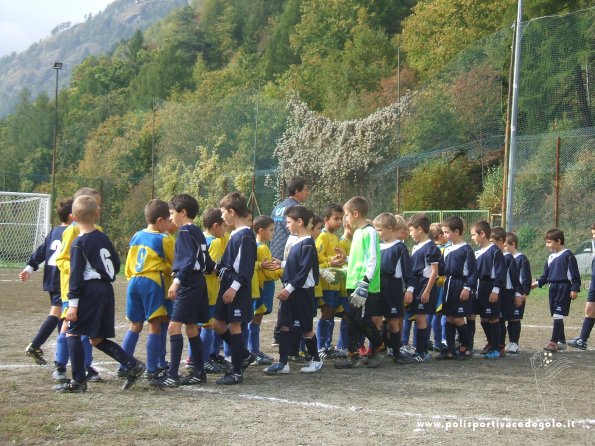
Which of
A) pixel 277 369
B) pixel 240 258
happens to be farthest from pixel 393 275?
pixel 240 258

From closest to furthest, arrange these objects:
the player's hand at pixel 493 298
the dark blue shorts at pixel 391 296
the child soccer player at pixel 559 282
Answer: the dark blue shorts at pixel 391 296 < the player's hand at pixel 493 298 < the child soccer player at pixel 559 282

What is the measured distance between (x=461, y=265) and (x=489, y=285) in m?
0.60

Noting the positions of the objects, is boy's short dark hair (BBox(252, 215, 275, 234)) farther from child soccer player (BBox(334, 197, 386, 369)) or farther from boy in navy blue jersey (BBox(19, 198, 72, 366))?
boy in navy blue jersey (BBox(19, 198, 72, 366))

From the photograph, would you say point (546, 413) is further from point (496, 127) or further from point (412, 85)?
point (412, 85)

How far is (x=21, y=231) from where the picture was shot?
1150 inches

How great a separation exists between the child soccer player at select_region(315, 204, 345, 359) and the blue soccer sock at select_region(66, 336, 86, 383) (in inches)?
136

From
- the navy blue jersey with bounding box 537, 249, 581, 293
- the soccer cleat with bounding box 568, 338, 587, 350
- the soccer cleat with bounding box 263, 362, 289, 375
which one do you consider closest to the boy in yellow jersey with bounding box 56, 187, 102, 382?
the soccer cleat with bounding box 263, 362, 289, 375

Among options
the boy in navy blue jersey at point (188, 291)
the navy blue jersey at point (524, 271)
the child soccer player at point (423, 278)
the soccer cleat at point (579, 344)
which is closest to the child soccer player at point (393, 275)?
the child soccer player at point (423, 278)

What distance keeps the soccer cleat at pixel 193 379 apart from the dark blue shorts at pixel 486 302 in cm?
425

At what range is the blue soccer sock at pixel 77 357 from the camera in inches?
293

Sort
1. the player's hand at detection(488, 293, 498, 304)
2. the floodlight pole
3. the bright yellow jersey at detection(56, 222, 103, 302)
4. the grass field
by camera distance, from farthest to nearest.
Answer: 1. the floodlight pole
2. the player's hand at detection(488, 293, 498, 304)
3. the bright yellow jersey at detection(56, 222, 103, 302)
4. the grass field

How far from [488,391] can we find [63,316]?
413cm

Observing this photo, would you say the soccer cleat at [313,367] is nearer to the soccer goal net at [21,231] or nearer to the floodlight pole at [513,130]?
the floodlight pole at [513,130]

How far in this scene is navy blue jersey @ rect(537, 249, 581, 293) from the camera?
37.9 ft
